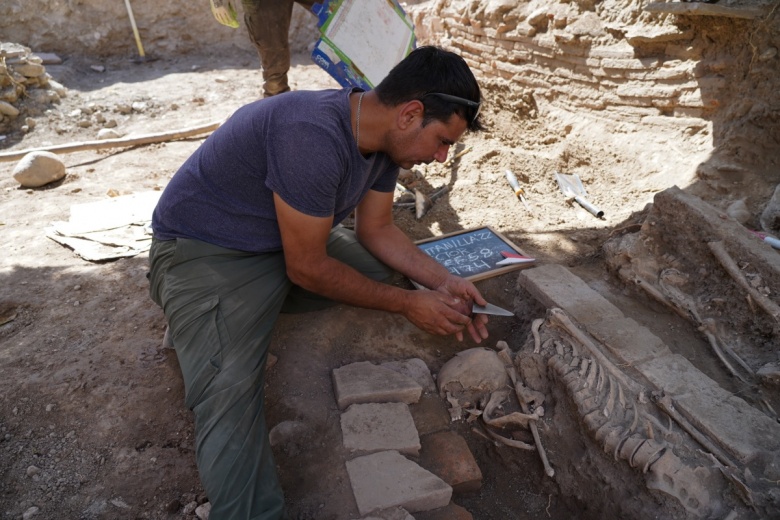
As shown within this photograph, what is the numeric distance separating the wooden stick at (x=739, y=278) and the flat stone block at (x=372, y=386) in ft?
5.12

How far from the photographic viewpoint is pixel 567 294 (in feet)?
8.46

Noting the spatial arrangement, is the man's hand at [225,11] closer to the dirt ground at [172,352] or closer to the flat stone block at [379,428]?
the dirt ground at [172,352]

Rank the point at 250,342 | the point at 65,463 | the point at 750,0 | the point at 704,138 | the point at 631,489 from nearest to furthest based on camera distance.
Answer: the point at 631,489 < the point at 65,463 < the point at 250,342 < the point at 750,0 < the point at 704,138

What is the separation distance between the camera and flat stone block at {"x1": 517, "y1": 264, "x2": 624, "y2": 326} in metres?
2.42

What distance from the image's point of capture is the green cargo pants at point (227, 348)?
170 cm

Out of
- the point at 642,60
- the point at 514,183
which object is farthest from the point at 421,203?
the point at 642,60

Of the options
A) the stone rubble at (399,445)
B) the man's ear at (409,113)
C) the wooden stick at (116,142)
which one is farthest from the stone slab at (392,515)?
the wooden stick at (116,142)

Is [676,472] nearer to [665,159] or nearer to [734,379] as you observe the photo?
[734,379]

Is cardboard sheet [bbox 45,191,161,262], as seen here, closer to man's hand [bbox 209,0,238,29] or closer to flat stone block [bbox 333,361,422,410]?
man's hand [bbox 209,0,238,29]

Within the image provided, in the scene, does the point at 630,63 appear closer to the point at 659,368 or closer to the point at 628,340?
the point at 628,340

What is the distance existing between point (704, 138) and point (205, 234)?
373 centimetres

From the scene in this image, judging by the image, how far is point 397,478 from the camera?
1825 millimetres

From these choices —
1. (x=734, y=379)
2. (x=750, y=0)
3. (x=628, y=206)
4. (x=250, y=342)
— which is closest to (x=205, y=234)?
Answer: (x=250, y=342)

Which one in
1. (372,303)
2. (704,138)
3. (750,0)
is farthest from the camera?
(704,138)
